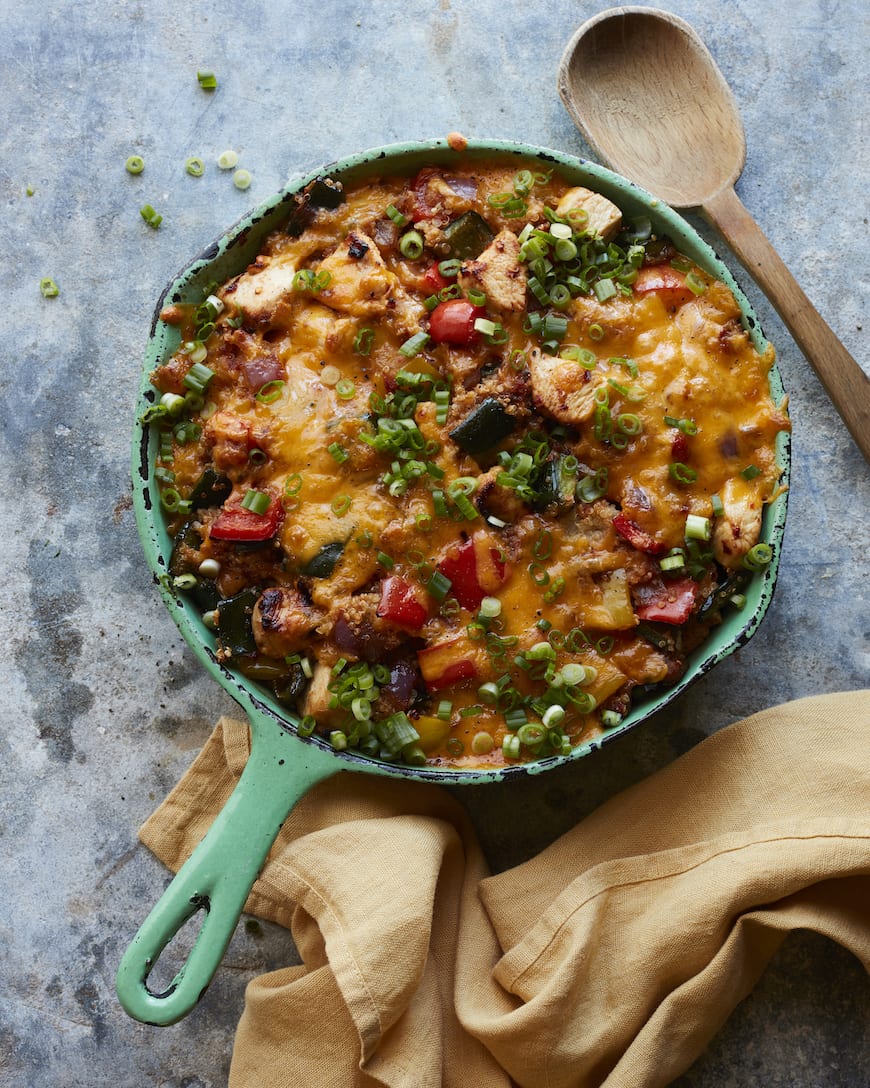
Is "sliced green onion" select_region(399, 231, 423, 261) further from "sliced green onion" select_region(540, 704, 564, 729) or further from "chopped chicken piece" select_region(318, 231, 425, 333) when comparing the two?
"sliced green onion" select_region(540, 704, 564, 729)

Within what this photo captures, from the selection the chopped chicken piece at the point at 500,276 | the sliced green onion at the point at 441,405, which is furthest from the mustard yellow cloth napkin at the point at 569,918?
the chopped chicken piece at the point at 500,276

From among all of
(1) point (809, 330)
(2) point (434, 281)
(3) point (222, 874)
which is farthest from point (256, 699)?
(1) point (809, 330)

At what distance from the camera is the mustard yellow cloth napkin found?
3.28 meters

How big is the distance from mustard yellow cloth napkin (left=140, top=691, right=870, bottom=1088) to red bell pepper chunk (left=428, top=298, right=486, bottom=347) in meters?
1.58

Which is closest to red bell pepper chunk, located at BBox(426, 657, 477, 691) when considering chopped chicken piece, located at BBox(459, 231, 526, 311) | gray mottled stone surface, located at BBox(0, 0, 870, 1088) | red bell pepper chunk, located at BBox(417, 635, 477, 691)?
red bell pepper chunk, located at BBox(417, 635, 477, 691)

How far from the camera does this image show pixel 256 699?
3.21 metres

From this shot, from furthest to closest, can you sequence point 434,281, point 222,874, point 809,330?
1. point 809,330
2. point 434,281
3. point 222,874

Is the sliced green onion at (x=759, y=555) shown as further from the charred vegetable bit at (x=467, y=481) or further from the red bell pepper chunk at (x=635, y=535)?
the red bell pepper chunk at (x=635, y=535)

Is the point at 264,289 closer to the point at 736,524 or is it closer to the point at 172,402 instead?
the point at 172,402

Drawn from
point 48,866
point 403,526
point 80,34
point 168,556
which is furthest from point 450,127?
point 48,866

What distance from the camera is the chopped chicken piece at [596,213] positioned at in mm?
3314

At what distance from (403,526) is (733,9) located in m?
2.62

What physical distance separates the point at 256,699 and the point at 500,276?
162cm

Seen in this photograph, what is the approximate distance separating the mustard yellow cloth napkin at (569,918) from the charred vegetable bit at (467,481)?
45cm
